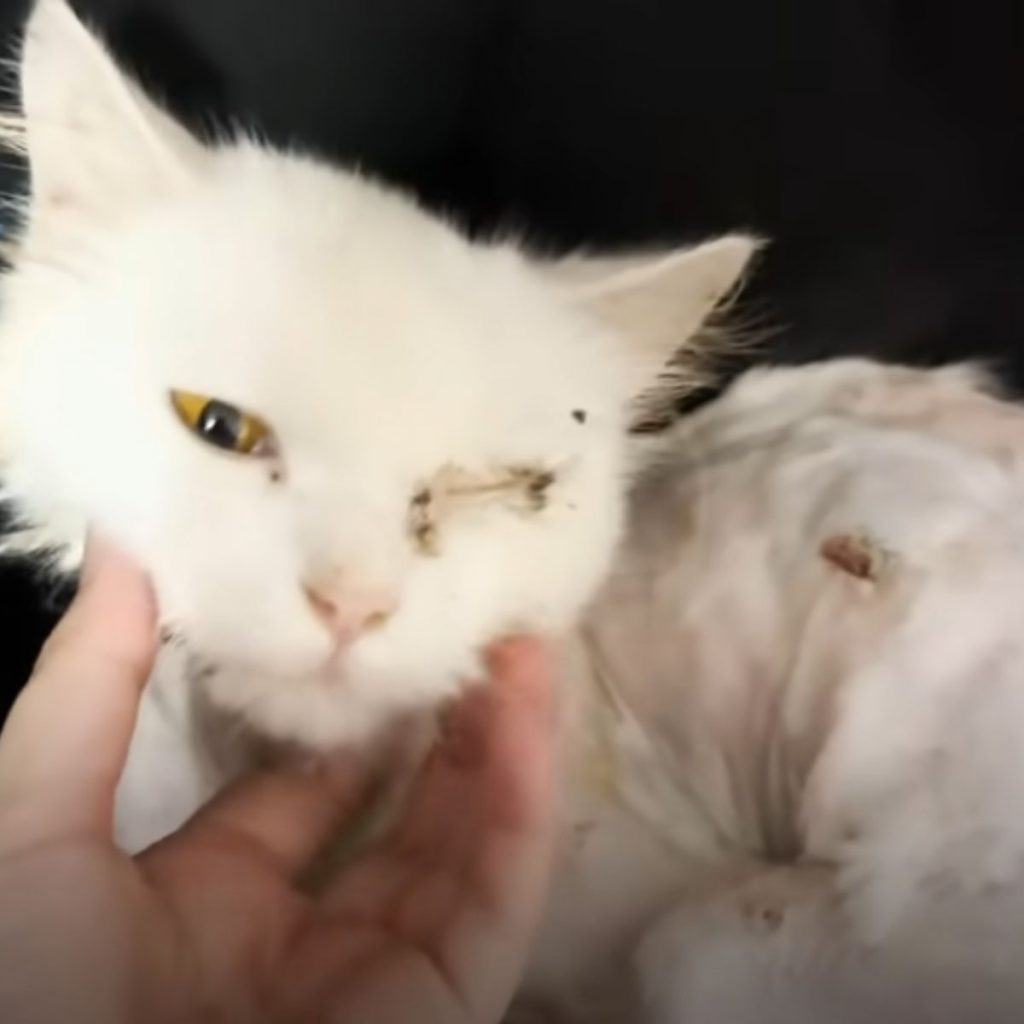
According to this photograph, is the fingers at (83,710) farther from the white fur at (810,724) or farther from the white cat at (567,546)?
the white fur at (810,724)

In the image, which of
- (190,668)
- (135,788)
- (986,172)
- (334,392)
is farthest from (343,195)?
(986,172)

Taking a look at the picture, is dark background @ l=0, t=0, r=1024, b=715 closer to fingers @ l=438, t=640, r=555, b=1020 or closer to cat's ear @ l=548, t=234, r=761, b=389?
cat's ear @ l=548, t=234, r=761, b=389

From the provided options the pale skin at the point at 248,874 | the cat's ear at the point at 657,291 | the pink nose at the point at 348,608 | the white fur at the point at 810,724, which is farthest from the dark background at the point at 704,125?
the pink nose at the point at 348,608

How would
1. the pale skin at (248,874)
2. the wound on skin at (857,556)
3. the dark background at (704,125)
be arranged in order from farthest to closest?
the dark background at (704,125) → the wound on skin at (857,556) → the pale skin at (248,874)

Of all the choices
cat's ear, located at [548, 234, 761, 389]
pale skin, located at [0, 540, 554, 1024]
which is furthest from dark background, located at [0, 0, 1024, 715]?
pale skin, located at [0, 540, 554, 1024]

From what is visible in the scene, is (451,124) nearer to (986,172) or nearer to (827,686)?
(986,172)

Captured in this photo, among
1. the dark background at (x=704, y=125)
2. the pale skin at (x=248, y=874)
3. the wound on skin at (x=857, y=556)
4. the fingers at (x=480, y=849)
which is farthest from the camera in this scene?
the dark background at (x=704, y=125)
